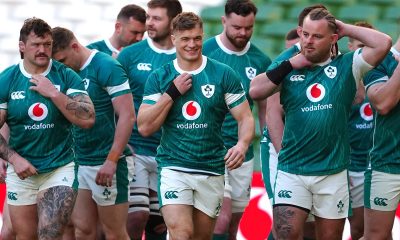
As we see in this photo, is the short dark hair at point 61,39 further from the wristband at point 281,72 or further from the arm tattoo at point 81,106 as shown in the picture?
the wristband at point 281,72

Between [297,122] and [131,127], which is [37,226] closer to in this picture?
[131,127]

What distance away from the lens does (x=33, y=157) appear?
976cm

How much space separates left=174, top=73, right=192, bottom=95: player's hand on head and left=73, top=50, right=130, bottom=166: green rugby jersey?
120cm

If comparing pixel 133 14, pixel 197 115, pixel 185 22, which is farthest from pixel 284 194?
pixel 133 14

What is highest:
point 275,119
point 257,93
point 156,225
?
point 257,93

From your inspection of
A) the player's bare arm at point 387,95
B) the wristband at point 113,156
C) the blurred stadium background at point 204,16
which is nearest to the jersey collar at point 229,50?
the wristband at point 113,156

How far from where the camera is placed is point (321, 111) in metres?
9.41

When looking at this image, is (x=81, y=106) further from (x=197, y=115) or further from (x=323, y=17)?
(x=323, y=17)

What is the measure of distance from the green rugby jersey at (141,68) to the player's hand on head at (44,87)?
5.76ft

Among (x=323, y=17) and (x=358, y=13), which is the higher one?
(x=323, y=17)

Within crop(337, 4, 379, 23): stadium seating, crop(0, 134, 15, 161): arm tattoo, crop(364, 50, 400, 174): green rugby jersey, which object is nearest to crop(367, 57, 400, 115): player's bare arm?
crop(364, 50, 400, 174): green rugby jersey

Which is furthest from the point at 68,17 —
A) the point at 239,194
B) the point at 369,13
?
the point at 239,194

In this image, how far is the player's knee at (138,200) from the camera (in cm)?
1116

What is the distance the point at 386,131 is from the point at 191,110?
5.35 ft
